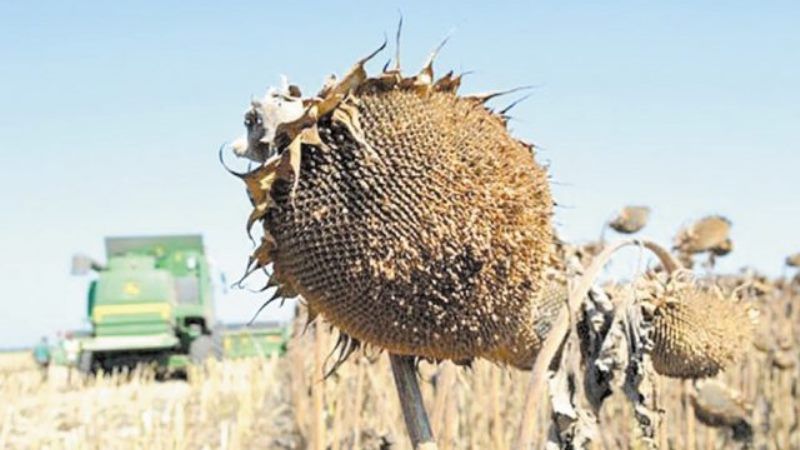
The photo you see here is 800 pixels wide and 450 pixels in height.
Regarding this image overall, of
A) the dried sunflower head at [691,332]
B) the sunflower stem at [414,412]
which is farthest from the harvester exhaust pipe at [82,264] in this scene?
the sunflower stem at [414,412]

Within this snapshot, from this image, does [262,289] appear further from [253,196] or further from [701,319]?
[701,319]

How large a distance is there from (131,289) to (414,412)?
1903 cm

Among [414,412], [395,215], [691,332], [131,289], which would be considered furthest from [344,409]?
[131,289]

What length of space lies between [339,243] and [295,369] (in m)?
7.24

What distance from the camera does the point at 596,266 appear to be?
273 centimetres

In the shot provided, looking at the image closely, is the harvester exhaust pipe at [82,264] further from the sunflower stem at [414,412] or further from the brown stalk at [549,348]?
the sunflower stem at [414,412]

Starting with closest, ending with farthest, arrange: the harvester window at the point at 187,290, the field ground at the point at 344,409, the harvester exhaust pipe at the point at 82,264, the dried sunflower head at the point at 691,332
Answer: the dried sunflower head at the point at 691,332, the field ground at the point at 344,409, the harvester exhaust pipe at the point at 82,264, the harvester window at the point at 187,290

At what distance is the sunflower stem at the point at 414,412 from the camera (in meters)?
2.07

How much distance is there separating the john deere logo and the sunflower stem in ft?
61.9

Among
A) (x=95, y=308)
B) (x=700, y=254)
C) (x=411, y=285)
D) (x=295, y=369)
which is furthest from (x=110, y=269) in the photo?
(x=411, y=285)

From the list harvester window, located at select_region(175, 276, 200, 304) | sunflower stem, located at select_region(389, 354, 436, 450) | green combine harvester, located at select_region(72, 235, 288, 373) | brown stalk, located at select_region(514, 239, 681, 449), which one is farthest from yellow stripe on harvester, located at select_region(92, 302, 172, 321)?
sunflower stem, located at select_region(389, 354, 436, 450)

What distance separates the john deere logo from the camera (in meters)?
20.5

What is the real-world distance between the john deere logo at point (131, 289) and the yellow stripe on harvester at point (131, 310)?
→ 24 centimetres

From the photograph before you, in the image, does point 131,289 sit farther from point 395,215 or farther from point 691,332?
point 395,215
